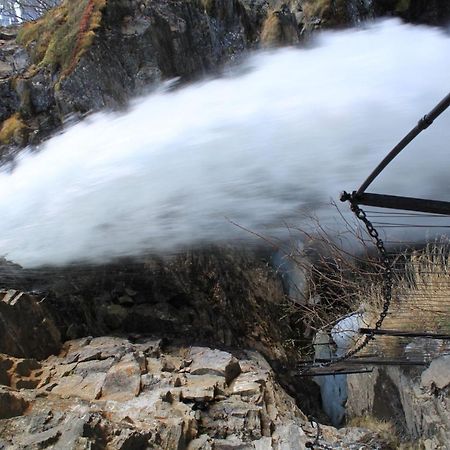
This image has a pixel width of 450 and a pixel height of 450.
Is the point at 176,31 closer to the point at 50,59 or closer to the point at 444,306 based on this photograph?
the point at 50,59

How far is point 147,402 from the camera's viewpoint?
4.48 meters

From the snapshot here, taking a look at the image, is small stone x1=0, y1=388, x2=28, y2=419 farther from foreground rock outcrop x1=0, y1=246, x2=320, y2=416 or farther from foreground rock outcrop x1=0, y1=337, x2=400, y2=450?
foreground rock outcrop x1=0, y1=246, x2=320, y2=416

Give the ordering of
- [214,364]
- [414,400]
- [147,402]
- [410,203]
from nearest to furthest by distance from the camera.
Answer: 1. [410,203]
2. [147,402]
3. [414,400]
4. [214,364]

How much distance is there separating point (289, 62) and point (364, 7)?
291 centimetres

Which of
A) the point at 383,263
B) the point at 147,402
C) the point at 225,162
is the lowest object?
the point at 147,402

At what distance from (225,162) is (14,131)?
5.24 m

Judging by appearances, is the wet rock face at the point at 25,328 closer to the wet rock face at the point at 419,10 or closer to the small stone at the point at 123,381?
the small stone at the point at 123,381

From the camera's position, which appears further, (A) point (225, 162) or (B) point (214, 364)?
(A) point (225, 162)

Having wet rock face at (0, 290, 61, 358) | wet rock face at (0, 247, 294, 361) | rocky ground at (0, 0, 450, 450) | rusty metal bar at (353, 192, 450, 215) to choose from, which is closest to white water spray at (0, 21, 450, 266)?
wet rock face at (0, 247, 294, 361)

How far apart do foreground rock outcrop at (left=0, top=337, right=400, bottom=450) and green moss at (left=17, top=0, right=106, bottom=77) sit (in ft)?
18.3

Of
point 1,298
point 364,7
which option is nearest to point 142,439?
point 1,298

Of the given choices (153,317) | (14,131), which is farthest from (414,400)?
(14,131)

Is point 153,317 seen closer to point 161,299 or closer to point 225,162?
point 161,299

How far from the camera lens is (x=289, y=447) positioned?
14.0 ft
